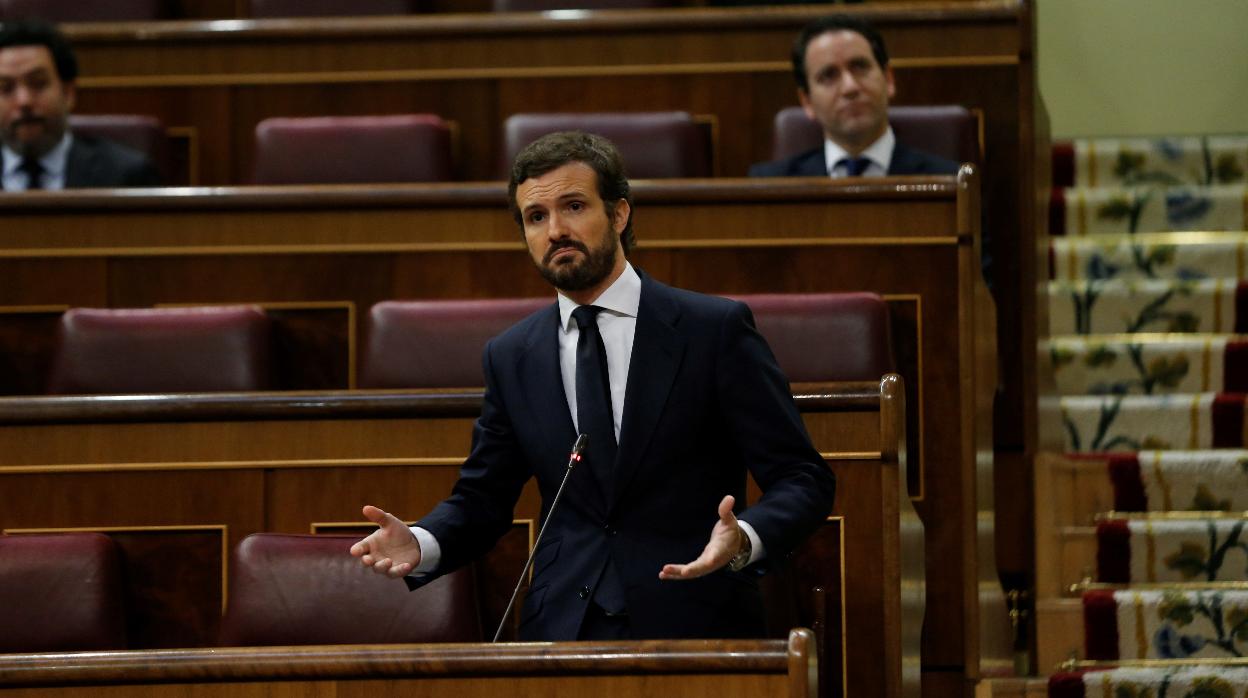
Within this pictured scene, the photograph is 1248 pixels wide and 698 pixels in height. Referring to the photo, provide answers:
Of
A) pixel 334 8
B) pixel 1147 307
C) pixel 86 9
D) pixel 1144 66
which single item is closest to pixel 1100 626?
pixel 1147 307

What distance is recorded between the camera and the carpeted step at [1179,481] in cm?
105

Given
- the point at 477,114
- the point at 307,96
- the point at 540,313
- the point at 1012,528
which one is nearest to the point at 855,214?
the point at 1012,528

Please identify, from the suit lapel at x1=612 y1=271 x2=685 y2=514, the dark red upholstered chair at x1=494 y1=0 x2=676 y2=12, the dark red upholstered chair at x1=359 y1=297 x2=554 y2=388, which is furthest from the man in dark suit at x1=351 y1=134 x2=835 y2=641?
the dark red upholstered chair at x1=494 y1=0 x2=676 y2=12

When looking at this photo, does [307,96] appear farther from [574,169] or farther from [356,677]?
[356,677]

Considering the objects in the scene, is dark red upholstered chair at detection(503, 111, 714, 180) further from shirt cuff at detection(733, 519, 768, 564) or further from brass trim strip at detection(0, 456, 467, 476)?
shirt cuff at detection(733, 519, 768, 564)

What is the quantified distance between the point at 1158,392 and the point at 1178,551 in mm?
173

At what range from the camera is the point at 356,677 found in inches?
22.1

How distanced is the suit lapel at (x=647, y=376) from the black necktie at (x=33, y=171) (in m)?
0.70

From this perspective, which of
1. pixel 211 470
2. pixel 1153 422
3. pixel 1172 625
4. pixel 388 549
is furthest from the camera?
pixel 1153 422

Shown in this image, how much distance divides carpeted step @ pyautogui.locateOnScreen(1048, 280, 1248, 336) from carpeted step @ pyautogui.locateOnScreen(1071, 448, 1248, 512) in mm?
155

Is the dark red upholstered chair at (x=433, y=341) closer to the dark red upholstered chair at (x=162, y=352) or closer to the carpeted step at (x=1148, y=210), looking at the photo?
the dark red upholstered chair at (x=162, y=352)

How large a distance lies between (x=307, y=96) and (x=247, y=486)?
0.59 m

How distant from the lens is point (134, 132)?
1.32m

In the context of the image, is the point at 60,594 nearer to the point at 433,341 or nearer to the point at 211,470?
the point at 211,470
